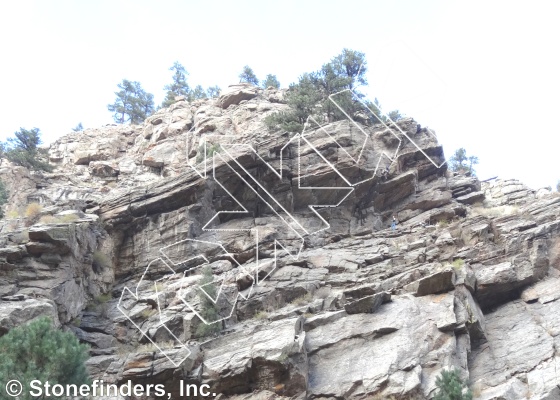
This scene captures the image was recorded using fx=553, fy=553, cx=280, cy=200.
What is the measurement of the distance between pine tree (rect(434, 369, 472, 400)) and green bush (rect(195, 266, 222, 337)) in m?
7.29

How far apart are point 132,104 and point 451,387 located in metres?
47.7

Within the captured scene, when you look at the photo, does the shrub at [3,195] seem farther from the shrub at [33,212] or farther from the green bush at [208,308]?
the green bush at [208,308]

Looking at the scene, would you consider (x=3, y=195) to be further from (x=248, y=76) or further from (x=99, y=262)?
(x=248, y=76)

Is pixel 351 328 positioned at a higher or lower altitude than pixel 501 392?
higher

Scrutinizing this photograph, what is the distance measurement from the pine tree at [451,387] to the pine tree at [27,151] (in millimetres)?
27161

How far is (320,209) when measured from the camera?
84.3 ft

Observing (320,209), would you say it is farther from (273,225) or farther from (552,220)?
(552,220)

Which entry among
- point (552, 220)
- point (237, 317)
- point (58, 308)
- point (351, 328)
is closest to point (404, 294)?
point (351, 328)

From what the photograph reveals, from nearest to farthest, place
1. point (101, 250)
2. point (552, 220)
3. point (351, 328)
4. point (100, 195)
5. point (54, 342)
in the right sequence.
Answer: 1. point (54, 342)
2. point (351, 328)
3. point (552, 220)
4. point (101, 250)
5. point (100, 195)

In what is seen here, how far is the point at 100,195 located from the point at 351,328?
16.3 metres

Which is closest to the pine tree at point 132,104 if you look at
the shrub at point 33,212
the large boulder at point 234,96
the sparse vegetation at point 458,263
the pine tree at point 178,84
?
the pine tree at point 178,84

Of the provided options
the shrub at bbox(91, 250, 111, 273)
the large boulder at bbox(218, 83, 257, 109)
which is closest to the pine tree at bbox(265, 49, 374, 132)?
the large boulder at bbox(218, 83, 257, 109)

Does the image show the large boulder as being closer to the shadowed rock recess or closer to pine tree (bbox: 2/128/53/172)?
the shadowed rock recess

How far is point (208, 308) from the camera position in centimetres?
1833
